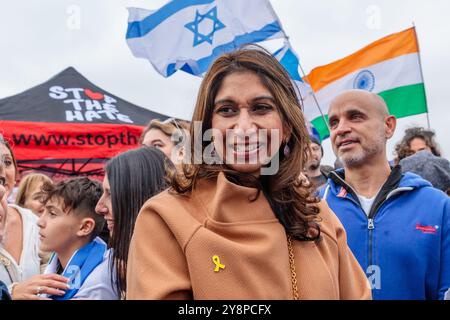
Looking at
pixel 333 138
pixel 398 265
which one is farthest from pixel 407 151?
pixel 398 265

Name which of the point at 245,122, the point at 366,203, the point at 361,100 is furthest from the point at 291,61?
the point at 245,122

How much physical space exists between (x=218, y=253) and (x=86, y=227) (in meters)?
1.65

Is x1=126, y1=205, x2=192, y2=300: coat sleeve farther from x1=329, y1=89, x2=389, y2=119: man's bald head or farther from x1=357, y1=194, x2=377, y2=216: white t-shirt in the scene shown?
x1=329, y1=89, x2=389, y2=119: man's bald head

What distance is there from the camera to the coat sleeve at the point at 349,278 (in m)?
1.91

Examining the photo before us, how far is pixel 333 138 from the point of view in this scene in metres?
3.24

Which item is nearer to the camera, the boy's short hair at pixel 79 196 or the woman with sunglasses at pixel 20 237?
the boy's short hair at pixel 79 196

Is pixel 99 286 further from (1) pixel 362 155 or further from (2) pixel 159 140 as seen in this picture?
(2) pixel 159 140

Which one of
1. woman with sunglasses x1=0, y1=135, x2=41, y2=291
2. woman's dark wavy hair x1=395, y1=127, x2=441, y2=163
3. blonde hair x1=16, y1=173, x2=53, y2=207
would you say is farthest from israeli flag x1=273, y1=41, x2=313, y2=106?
woman with sunglasses x1=0, y1=135, x2=41, y2=291

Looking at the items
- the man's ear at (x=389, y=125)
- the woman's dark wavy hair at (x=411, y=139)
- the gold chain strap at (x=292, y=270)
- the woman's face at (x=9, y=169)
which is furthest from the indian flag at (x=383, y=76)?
the gold chain strap at (x=292, y=270)

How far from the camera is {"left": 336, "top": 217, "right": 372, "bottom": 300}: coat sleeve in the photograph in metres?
1.91

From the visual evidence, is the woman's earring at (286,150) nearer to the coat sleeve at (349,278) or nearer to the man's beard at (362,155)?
the coat sleeve at (349,278)

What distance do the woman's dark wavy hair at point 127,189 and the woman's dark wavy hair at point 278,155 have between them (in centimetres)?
64
